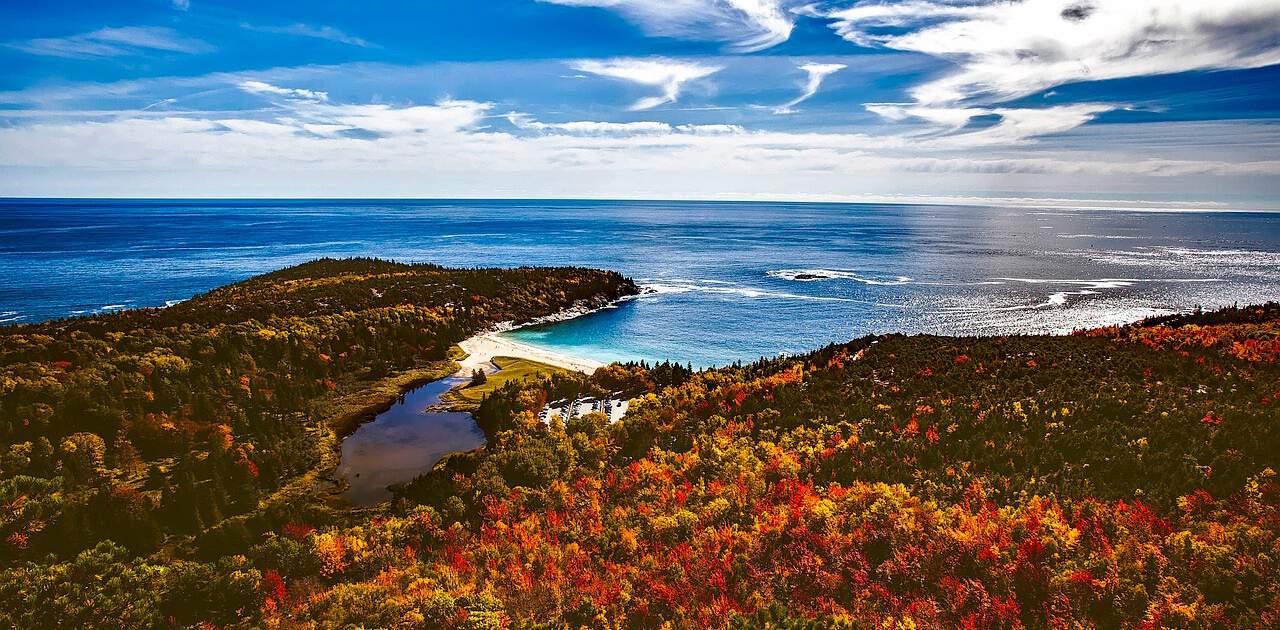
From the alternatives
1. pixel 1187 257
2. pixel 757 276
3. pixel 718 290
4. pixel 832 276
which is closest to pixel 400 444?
pixel 718 290

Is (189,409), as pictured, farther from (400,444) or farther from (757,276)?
(757,276)

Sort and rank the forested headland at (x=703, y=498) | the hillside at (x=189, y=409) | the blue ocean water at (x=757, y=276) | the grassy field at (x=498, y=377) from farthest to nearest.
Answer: the blue ocean water at (x=757, y=276) < the grassy field at (x=498, y=377) < the hillside at (x=189, y=409) < the forested headland at (x=703, y=498)

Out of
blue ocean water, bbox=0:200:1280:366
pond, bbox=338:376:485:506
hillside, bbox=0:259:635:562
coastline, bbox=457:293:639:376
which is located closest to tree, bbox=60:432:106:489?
hillside, bbox=0:259:635:562

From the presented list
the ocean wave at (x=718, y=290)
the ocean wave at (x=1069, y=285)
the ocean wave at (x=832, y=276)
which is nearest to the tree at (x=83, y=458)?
the ocean wave at (x=718, y=290)

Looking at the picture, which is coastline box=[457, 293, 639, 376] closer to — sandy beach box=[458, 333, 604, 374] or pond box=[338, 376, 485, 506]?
sandy beach box=[458, 333, 604, 374]

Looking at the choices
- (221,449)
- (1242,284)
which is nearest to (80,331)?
(221,449)

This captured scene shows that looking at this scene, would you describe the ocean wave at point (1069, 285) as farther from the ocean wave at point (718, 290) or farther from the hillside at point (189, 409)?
the hillside at point (189, 409)
